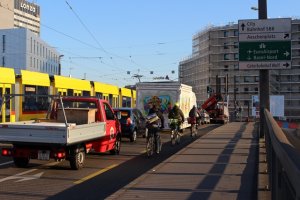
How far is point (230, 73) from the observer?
132625 millimetres

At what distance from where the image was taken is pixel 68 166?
1319cm

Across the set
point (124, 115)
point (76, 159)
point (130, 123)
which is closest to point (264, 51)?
point (130, 123)

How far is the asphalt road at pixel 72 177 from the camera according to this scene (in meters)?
9.11

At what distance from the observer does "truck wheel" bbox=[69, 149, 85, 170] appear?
1220 cm

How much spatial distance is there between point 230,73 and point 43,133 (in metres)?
123

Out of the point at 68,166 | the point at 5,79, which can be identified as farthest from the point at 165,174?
the point at 5,79

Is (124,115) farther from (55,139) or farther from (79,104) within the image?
(55,139)

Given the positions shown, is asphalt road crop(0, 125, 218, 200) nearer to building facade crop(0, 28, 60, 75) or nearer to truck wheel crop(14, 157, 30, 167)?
truck wheel crop(14, 157, 30, 167)

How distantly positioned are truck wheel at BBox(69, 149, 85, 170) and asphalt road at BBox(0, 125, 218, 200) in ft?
0.52

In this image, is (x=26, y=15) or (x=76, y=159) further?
(x=26, y=15)

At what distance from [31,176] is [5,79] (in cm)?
1047

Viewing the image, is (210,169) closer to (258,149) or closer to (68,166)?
(68,166)

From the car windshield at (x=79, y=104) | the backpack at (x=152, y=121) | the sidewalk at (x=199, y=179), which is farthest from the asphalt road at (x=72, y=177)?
the car windshield at (x=79, y=104)

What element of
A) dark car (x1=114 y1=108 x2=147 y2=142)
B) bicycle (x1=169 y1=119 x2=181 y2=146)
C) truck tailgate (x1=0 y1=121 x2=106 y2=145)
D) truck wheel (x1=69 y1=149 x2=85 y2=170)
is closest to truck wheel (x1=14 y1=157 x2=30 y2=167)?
truck tailgate (x1=0 y1=121 x2=106 y2=145)
